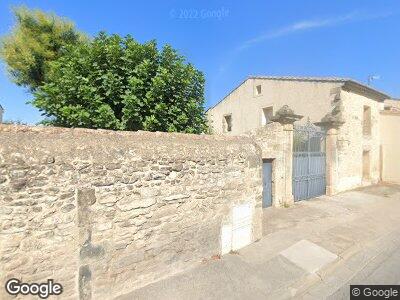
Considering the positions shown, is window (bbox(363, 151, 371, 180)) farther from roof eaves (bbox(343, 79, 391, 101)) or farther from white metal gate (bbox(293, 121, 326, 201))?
white metal gate (bbox(293, 121, 326, 201))

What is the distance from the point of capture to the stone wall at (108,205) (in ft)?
11.1

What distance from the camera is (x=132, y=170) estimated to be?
4.30 metres

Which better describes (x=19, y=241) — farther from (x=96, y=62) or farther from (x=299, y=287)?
(x=96, y=62)

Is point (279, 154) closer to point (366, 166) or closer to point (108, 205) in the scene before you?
point (108, 205)

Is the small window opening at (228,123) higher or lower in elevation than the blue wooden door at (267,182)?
higher

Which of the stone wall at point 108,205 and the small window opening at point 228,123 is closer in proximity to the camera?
the stone wall at point 108,205

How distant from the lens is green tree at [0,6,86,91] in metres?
12.0

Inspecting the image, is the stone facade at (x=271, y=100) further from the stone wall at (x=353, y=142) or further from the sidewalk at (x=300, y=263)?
the sidewalk at (x=300, y=263)

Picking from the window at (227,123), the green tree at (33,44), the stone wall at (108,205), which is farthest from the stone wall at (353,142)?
the green tree at (33,44)

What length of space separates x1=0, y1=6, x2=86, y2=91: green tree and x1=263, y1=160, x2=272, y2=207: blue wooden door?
387 inches

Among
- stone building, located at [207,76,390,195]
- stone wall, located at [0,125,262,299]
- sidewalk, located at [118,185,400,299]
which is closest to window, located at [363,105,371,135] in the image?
stone building, located at [207,76,390,195]

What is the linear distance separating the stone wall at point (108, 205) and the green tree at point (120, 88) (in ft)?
8.36

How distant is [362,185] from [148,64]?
1301cm

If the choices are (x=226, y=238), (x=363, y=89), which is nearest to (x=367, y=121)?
(x=363, y=89)
